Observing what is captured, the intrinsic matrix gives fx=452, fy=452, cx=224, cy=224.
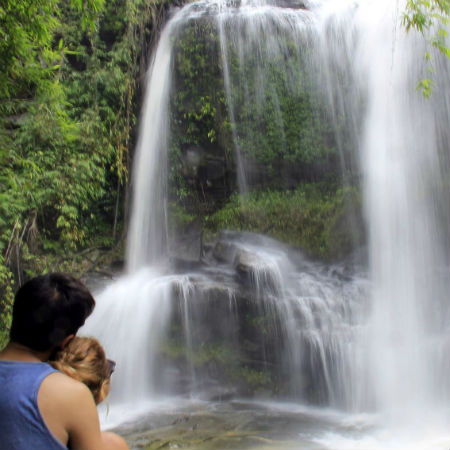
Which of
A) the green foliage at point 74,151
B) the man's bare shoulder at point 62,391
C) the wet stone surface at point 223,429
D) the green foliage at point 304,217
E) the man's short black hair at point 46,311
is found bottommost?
the wet stone surface at point 223,429

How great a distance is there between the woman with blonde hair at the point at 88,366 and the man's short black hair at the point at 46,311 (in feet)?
0.19

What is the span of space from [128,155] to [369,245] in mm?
5355

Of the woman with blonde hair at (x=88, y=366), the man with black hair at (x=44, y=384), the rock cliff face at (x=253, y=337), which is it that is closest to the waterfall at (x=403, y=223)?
the rock cliff face at (x=253, y=337)

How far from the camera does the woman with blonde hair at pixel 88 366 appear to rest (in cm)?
167

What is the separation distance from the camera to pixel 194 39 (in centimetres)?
955

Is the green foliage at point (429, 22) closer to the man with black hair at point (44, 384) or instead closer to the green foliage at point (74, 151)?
the green foliage at point (74, 151)

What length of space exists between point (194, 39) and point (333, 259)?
5404 mm

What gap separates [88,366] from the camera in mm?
1705

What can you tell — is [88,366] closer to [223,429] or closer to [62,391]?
[62,391]

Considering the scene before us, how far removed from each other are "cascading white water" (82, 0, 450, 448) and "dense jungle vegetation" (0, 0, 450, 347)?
31 centimetres

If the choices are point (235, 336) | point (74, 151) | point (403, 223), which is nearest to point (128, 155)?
point (74, 151)

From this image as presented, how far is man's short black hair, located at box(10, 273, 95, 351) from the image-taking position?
5.37 ft

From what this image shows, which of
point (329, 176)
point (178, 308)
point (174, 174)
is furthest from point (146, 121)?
point (178, 308)

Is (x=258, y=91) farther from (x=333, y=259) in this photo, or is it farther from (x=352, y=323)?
(x=352, y=323)
